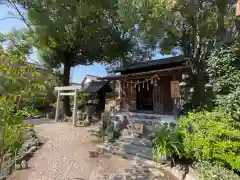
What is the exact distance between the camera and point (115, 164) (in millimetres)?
5664

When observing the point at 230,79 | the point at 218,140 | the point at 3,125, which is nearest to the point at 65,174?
the point at 3,125

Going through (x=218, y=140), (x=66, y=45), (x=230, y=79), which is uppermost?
(x=66, y=45)

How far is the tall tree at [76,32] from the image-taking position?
22.8 feet

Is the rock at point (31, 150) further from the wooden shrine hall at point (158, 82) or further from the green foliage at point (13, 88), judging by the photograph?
the wooden shrine hall at point (158, 82)

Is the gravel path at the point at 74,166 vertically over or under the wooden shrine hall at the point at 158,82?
under

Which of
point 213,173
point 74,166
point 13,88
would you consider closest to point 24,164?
point 74,166

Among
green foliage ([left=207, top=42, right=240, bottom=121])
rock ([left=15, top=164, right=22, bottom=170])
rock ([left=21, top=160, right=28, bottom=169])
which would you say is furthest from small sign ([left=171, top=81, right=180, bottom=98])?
rock ([left=15, top=164, right=22, bottom=170])

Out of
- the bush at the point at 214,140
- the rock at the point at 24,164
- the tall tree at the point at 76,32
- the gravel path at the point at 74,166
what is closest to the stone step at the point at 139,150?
the gravel path at the point at 74,166

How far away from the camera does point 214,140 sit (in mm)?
4438

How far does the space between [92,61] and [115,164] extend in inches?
379

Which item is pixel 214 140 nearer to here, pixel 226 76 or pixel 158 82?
pixel 226 76

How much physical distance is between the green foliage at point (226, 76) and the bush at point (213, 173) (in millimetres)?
2103

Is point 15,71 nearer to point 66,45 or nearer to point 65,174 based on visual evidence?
point 65,174

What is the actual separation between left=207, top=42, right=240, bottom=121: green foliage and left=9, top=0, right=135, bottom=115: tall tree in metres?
5.01
